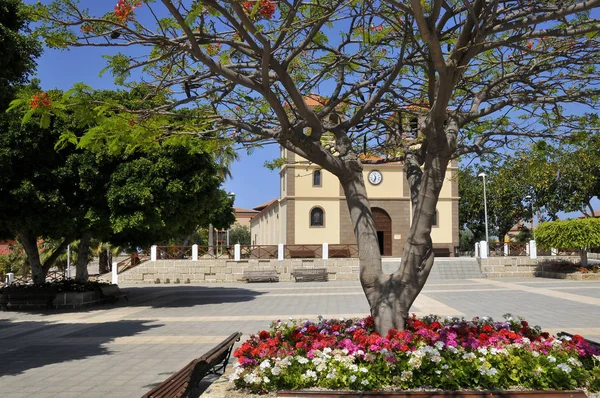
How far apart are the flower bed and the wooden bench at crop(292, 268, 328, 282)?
20077 mm

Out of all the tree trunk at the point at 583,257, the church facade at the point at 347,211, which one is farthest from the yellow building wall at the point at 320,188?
the tree trunk at the point at 583,257

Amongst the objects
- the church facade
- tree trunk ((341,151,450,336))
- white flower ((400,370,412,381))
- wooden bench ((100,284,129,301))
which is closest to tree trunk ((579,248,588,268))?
the church facade

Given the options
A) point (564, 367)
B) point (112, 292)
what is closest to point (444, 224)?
point (112, 292)

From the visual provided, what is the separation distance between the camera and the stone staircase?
27.3m

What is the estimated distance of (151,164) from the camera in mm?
16016

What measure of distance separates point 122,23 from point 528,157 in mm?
6209

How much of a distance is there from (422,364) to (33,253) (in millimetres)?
15180

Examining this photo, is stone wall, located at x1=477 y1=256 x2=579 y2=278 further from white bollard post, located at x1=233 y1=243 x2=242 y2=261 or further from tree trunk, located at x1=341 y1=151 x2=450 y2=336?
tree trunk, located at x1=341 y1=151 x2=450 y2=336

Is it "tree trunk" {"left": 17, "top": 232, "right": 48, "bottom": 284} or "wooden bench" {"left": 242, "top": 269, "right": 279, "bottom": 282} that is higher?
"tree trunk" {"left": 17, "top": 232, "right": 48, "bottom": 284}

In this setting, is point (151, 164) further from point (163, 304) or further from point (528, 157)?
point (528, 157)

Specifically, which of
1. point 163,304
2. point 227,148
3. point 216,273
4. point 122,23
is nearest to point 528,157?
point 227,148

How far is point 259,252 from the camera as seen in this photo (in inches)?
1160

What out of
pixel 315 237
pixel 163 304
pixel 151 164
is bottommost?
pixel 163 304

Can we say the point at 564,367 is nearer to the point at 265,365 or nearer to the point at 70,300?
the point at 265,365
